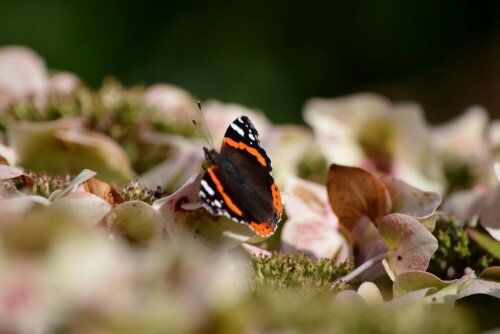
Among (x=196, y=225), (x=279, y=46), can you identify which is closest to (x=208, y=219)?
(x=196, y=225)

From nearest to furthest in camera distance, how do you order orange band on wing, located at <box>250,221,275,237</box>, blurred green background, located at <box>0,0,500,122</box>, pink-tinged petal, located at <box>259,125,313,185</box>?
orange band on wing, located at <box>250,221,275,237</box>, pink-tinged petal, located at <box>259,125,313,185</box>, blurred green background, located at <box>0,0,500,122</box>

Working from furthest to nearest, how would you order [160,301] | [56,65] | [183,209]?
1. [56,65]
2. [183,209]
3. [160,301]

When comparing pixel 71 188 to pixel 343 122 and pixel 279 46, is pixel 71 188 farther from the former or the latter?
pixel 279 46

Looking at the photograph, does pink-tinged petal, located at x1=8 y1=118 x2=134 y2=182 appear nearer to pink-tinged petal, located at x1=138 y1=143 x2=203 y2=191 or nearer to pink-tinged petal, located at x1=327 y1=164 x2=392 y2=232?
pink-tinged petal, located at x1=138 y1=143 x2=203 y2=191

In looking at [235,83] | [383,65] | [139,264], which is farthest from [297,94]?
[139,264]

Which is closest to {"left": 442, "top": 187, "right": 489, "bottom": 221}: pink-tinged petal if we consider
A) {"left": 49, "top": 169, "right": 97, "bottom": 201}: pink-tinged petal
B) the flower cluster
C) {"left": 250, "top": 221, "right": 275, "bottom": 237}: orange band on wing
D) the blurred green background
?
the flower cluster

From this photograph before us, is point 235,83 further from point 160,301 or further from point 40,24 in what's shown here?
point 160,301

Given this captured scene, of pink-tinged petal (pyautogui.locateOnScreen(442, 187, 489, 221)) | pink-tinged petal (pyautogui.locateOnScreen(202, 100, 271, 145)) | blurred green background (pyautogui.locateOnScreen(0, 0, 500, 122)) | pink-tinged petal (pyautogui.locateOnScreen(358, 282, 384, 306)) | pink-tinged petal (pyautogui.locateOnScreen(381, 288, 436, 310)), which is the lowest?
blurred green background (pyautogui.locateOnScreen(0, 0, 500, 122))
